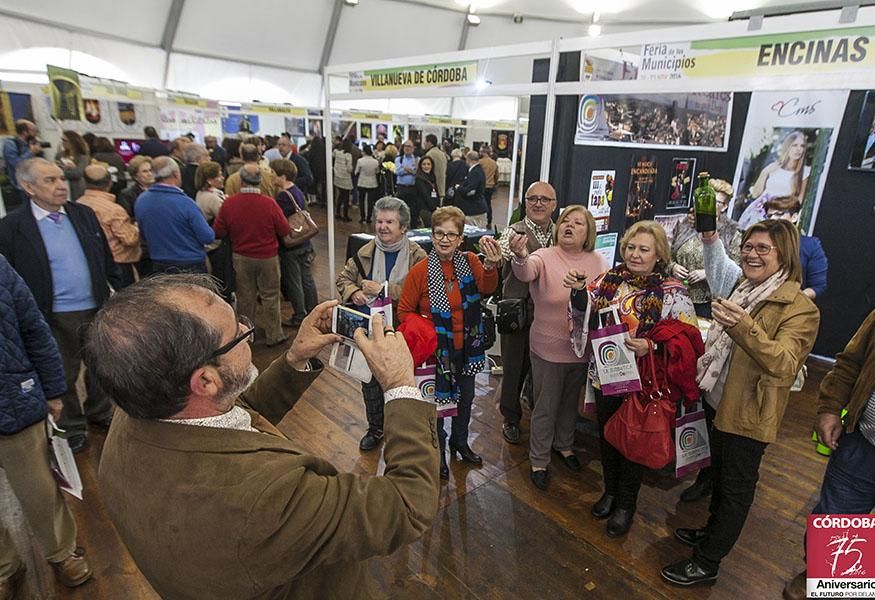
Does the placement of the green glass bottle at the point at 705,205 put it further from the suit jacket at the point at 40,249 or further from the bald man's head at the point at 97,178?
the bald man's head at the point at 97,178

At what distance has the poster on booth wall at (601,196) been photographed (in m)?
3.69

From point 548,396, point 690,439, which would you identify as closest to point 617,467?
point 690,439

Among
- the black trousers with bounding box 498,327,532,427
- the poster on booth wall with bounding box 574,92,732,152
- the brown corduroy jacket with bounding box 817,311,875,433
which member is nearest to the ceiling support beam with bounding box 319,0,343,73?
the poster on booth wall with bounding box 574,92,732,152

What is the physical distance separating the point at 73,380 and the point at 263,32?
13016 mm

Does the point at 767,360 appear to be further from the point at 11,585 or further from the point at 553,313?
the point at 11,585

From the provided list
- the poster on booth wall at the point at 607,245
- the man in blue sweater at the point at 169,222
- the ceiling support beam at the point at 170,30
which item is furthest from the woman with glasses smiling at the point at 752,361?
the ceiling support beam at the point at 170,30

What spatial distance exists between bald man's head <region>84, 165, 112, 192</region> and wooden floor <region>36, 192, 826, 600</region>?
1.66 metres

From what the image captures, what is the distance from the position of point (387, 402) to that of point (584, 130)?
2.99 m

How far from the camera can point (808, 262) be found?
10.5ft

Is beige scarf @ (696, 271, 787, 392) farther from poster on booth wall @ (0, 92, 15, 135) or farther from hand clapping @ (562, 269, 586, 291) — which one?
poster on booth wall @ (0, 92, 15, 135)

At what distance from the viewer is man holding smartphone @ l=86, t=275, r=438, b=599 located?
2.64 ft

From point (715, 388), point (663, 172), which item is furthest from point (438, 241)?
point (663, 172)

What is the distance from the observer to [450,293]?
8.00 feet

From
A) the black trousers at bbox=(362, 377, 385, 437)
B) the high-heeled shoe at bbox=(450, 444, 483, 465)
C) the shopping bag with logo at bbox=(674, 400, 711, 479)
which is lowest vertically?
the high-heeled shoe at bbox=(450, 444, 483, 465)
